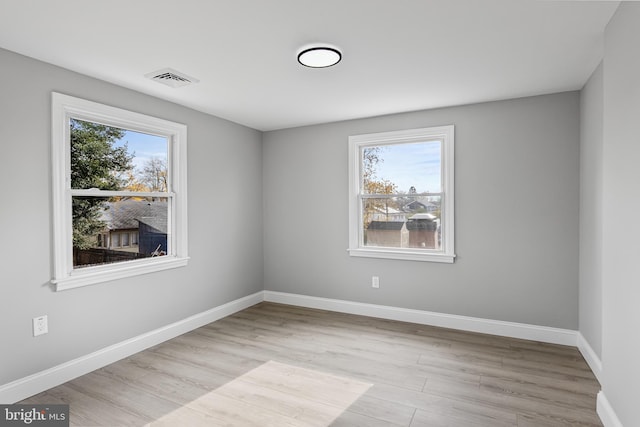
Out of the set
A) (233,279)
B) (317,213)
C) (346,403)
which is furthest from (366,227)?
(346,403)

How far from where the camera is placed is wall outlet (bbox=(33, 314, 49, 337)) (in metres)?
2.51

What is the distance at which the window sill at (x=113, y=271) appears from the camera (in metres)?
2.71

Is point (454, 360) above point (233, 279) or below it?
below

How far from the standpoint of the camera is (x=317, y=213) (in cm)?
461

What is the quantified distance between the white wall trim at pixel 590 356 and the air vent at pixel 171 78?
398 cm

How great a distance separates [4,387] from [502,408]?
334 cm

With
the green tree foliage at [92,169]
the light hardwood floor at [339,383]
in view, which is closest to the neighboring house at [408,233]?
the light hardwood floor at [339,383]

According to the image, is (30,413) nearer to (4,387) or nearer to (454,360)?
(4,387)

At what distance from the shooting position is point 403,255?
4.05 meters

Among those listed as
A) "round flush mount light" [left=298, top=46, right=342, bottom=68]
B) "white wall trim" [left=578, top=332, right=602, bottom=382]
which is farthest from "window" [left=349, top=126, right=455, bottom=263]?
"round flush mount light" [left=298, top=46, right=342, bottom=68]

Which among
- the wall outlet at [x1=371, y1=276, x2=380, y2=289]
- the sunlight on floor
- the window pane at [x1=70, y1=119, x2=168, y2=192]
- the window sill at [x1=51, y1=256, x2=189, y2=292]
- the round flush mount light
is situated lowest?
the sunlight on floor

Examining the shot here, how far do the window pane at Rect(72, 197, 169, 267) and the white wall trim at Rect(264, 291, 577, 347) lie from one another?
1943 millimetres

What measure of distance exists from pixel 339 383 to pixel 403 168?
252 cm

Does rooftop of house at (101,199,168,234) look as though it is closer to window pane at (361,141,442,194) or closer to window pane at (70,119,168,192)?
window pane at (70,119,168,192)
